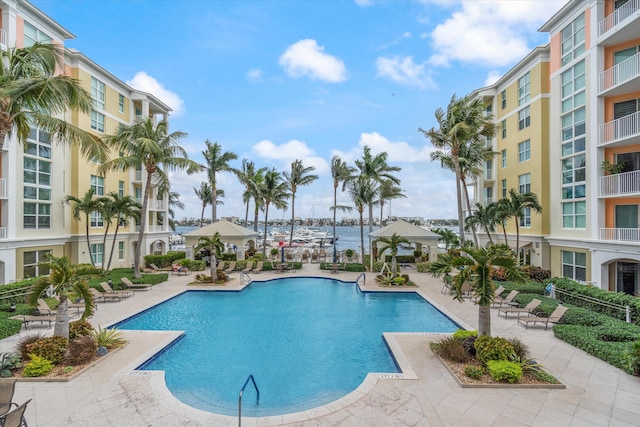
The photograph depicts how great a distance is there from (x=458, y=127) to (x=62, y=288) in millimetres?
21619

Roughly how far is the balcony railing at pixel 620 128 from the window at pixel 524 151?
6.50 metres

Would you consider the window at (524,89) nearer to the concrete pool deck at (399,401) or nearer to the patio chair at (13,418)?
the concrete pool deck at (399,401)

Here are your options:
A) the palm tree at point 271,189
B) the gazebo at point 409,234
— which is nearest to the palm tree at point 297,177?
the palm tree at point 271,189

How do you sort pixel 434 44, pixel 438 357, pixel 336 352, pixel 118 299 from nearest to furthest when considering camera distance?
pixel 438 357 → pixel 336 352 → pixel 118 299 → pixel 434 44

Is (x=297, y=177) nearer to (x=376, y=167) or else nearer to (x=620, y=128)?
(x=376, y=167)

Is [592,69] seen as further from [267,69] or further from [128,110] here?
[128,110]

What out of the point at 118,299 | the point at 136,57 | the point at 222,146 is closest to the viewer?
the point at 118,299

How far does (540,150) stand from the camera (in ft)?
75.3

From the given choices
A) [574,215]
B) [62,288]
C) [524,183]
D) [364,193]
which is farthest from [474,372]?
[364,193]

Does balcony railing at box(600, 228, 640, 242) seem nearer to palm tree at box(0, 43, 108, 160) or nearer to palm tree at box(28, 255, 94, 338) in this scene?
palm tree at box(28, 255, 94, 338)

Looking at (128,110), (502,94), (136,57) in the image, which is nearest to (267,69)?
(136,57)

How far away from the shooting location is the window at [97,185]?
25.3m

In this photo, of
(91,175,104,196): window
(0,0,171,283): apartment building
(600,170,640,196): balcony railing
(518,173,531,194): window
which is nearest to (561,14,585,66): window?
(518,173,531,194): window

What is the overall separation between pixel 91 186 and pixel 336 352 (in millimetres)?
24014
